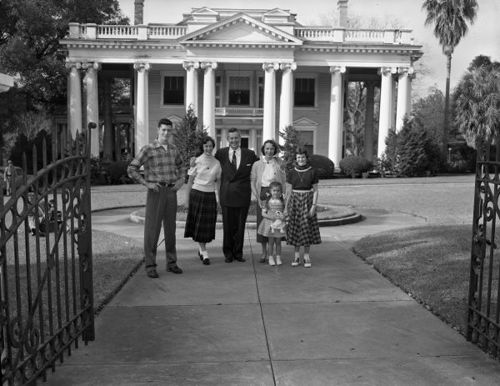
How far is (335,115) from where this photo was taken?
37.2 metres

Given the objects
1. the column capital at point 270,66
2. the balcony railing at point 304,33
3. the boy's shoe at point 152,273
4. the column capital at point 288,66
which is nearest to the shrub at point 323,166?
the column capital at point 288,66

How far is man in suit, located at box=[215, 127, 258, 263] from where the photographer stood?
823 cm

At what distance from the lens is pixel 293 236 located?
26.4 feet

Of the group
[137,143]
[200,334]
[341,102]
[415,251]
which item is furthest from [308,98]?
[200,334]

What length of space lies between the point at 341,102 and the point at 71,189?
34.8 m

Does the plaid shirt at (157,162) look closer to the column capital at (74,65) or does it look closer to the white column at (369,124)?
the column capital at (74,65)

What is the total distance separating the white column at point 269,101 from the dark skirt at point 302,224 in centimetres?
2837

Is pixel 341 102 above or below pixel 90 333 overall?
above

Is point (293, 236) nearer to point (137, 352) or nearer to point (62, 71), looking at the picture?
point (137, 352)

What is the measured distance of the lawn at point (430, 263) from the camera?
19.6 ft

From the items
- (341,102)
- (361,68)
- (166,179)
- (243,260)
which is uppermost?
(361,68)

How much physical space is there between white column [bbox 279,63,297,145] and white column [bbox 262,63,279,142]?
0.58 meters

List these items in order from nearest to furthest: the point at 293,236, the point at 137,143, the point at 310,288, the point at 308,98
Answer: the point at 310,288, the point at 293,236, the point at 137,143, the point at 308,98

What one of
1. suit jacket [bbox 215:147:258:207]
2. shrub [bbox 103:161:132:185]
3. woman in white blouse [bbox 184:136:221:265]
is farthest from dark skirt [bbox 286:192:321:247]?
shrub [bbox 103:161:132:185]
